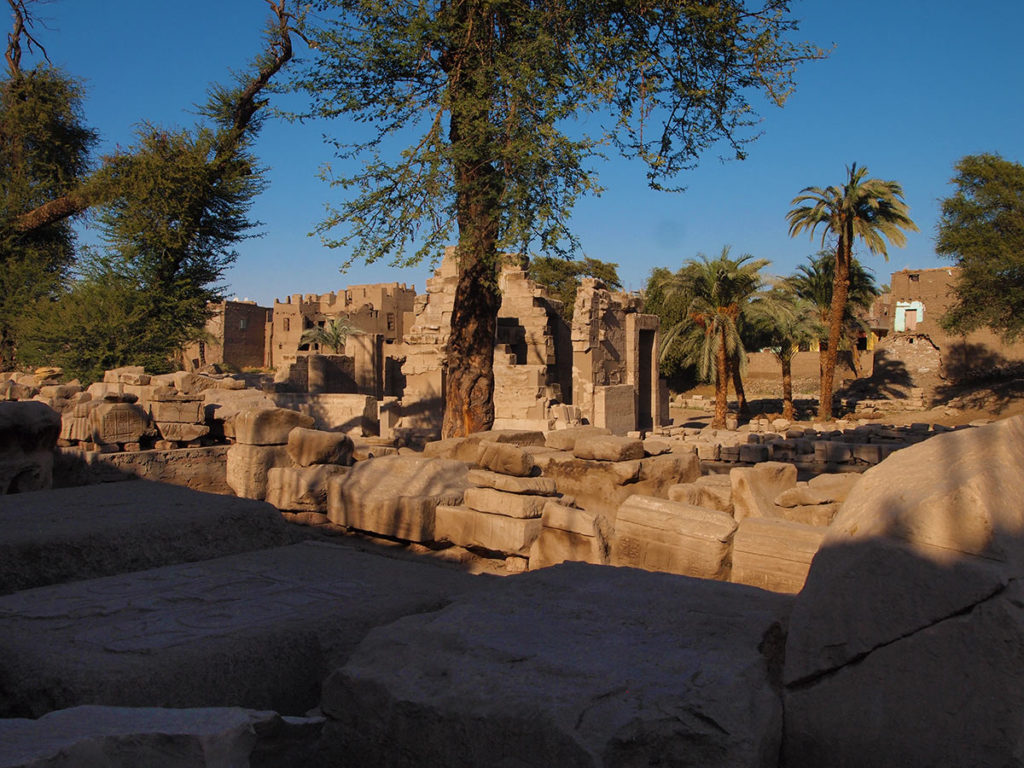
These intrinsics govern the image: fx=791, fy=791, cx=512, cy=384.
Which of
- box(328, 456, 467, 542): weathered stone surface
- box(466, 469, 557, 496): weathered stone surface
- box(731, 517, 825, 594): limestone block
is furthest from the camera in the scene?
box(328, 456, 467, 542): weathered stone surface

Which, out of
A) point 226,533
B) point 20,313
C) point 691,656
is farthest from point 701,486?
point 20,313

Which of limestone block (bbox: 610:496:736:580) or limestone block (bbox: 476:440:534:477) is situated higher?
limestone block (bbox: 476:440:534:477)

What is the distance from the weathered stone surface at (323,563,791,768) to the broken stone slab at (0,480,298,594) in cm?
164

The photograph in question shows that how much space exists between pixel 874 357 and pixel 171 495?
37019 mm

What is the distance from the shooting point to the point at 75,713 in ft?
5.69

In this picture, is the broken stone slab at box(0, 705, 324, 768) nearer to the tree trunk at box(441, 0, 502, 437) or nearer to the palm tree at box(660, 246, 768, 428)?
the tree trunk at box(441, 0, 502, 437)

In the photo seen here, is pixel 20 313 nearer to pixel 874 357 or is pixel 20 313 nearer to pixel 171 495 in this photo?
pixel 171 495

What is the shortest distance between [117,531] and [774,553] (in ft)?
10.6

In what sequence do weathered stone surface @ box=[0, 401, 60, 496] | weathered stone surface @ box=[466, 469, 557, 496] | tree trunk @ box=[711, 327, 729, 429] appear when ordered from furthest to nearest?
tree trunk @ box=[711, 327, 729, 429] → weathered stone surface @ box=[0, 401, 60, 496] → weathered stone surface @ box=[466, 469, 557, 496]

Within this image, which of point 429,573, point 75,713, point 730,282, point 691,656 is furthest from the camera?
point 730,282

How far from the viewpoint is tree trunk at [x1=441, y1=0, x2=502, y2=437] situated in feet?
30.8

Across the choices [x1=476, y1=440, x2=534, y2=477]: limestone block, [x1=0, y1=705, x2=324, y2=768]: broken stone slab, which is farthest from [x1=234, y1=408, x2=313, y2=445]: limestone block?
[x1=0, y1=705, x2=324, y2=768]: broken stone slab

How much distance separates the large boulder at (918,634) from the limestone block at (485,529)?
11.1ft

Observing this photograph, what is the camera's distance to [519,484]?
18.4 ft
